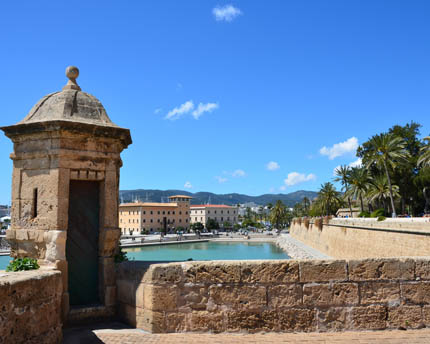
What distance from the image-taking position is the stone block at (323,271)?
4625mm

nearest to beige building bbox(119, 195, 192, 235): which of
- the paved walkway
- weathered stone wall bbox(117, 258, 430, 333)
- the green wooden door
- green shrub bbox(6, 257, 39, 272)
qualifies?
the green wooden door

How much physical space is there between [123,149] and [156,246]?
186 feet

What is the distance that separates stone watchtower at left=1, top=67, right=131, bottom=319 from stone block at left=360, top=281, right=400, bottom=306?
368 centimetres

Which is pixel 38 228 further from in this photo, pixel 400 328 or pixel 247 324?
pixel 400 328

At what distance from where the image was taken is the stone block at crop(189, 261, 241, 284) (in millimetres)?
4668

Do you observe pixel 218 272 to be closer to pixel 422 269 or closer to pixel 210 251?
pixel 422 269

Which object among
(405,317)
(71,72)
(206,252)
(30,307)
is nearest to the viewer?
(30,307)

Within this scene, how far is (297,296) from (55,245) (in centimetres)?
345

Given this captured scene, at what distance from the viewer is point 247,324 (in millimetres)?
4609

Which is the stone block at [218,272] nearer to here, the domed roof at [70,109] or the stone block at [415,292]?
the stone block at [415,292]

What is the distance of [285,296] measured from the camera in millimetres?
4625

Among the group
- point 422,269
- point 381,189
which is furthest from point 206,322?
point 381,189

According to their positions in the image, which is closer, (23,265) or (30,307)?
(30,307)

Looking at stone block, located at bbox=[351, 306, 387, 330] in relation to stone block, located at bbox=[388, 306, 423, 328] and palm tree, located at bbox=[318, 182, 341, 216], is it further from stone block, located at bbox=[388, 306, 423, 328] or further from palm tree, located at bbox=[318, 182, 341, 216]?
palm tree, located at bbox=[318, 182, 341, 216]
